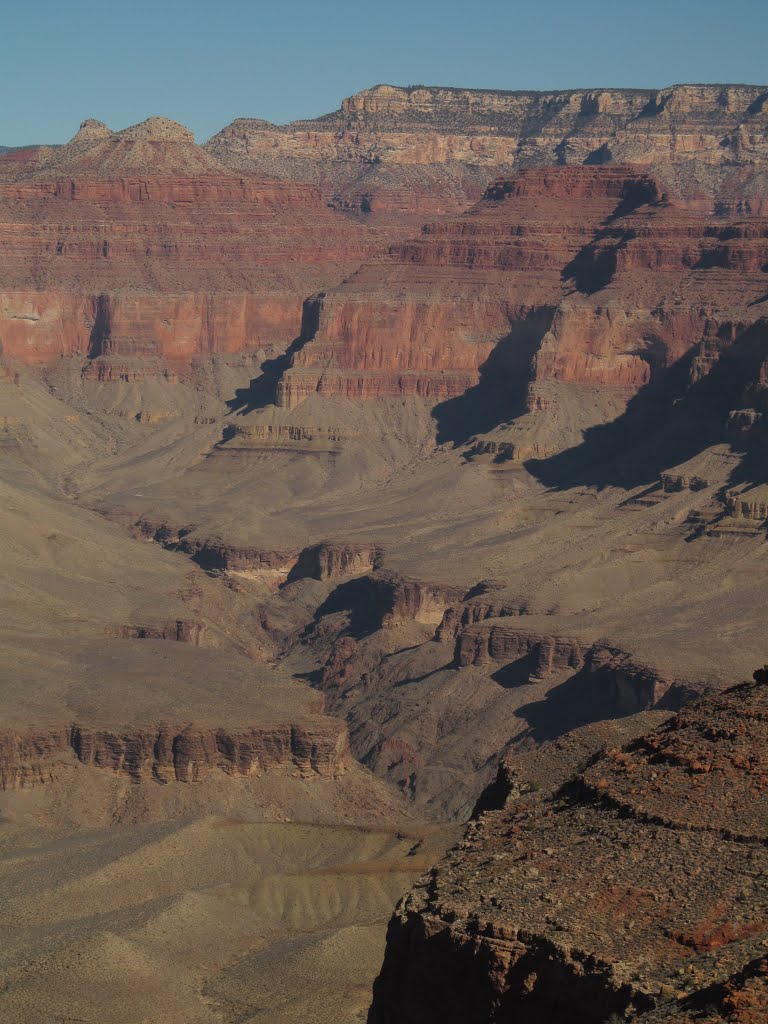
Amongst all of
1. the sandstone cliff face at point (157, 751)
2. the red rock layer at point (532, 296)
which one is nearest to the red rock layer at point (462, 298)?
the red rock layer at point (532, 296)

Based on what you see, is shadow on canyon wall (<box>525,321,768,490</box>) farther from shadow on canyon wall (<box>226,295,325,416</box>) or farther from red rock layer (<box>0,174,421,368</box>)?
Answer: red rock layer (<box>0,174,421,368</box>)

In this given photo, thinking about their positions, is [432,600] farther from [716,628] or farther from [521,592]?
[716,628]

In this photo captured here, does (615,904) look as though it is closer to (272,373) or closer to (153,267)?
(272,373)

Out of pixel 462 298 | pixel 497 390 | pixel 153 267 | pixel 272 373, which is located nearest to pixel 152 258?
pixel 153 267

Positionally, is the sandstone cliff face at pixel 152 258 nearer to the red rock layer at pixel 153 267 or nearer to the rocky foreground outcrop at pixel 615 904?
the red rock layer at pixel 153 267

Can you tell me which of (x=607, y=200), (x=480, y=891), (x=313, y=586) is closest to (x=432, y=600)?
(x=313, y=586)
